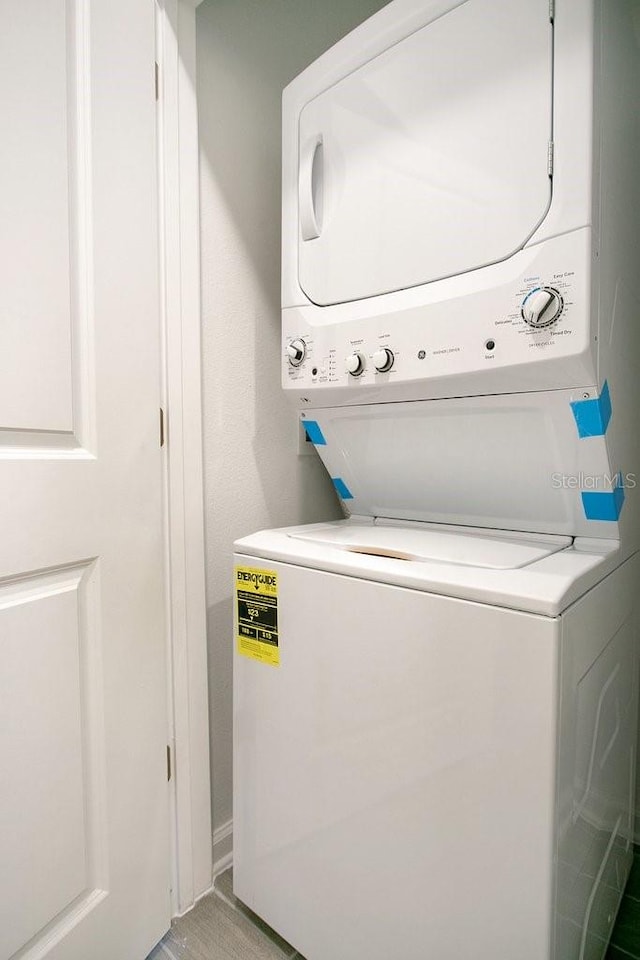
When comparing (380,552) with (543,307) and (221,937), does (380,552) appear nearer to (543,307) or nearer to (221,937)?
(543,307)

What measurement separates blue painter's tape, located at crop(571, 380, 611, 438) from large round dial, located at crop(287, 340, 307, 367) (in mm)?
628

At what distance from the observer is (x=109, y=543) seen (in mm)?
1152

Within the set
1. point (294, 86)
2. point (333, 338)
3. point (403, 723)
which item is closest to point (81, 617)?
point (403, 723)

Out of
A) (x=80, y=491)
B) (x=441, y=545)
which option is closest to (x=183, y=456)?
(x=80, y=491)

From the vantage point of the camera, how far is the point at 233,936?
128 cm

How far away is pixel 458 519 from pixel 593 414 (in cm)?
44

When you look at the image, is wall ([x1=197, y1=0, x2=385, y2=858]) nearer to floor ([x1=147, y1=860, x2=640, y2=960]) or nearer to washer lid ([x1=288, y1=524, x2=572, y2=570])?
floor ([x1=147, y1=860, x2=640, y2=960])

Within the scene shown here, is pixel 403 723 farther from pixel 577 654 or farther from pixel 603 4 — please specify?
pixel 603 4

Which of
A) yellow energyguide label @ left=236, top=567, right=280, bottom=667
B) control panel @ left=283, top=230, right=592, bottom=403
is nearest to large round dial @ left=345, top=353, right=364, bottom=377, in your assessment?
control panel @ left=283, top=230, right=592, bottom=403

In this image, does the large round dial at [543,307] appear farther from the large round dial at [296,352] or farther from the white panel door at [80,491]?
the white panel door at [80,491]

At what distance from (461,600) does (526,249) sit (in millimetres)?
627

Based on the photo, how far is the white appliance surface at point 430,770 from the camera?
0.82 metres

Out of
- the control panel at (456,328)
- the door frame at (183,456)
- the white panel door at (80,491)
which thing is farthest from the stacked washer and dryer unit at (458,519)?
the white panel door at (80,491)

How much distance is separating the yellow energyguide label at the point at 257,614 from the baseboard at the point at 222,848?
2.04 feet
